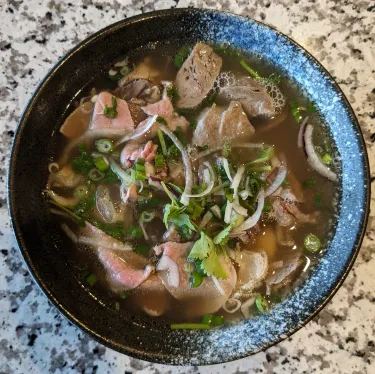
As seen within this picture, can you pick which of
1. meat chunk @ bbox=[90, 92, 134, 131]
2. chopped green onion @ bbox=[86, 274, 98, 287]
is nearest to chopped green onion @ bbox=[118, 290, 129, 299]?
chopped green onion @ bbox=[86, 274, 98, 287]

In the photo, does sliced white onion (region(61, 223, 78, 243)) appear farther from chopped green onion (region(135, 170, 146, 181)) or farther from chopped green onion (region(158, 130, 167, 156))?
chopped green onion (region(158, 130, 167, 156))

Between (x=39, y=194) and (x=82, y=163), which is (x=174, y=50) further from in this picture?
(x=39, y=194)

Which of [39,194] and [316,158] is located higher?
[316,158]

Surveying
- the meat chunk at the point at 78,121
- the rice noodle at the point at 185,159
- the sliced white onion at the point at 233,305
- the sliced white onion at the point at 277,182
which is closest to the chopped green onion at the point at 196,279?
the sliced white onion at the point at 233,305

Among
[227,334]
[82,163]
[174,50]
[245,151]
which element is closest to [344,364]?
[227,334]

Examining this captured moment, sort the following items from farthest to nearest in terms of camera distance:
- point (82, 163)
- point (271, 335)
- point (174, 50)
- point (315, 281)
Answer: point (174, 50), point (82, 163), point (315, 281), point (271, 335)
